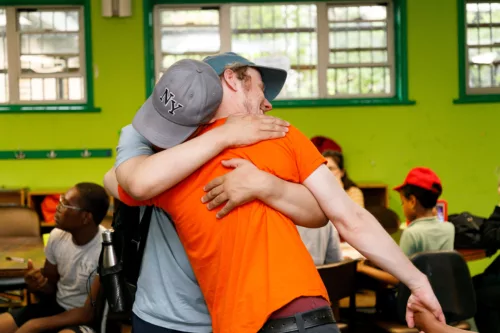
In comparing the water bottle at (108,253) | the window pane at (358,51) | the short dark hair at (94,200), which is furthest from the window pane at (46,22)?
the water bottle at (108,253)

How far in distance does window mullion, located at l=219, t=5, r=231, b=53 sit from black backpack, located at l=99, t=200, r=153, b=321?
5.99 meters

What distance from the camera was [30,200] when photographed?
763cm

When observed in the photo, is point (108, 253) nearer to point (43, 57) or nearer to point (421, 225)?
point (421, 225)

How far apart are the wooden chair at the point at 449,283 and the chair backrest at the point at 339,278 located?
0.33 m

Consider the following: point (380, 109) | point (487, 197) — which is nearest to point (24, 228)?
point (380, 109)

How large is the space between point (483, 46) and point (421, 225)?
4616mm

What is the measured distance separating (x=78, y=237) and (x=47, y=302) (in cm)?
40

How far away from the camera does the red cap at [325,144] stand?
7715 millimetres

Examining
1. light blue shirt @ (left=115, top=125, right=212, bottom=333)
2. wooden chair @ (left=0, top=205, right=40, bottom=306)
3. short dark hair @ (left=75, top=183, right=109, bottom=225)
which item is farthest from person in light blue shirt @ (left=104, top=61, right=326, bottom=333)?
wooden chair @ (left=0, top=205, right=40, bottom=306)

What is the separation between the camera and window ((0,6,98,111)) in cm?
812

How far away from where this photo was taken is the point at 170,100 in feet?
5.86

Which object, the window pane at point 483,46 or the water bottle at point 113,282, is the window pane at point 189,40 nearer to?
the window pane at point 483,46

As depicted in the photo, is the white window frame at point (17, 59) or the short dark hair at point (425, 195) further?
the white window frame at point (17, 59)

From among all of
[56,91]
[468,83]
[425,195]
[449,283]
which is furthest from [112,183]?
[468,83]
